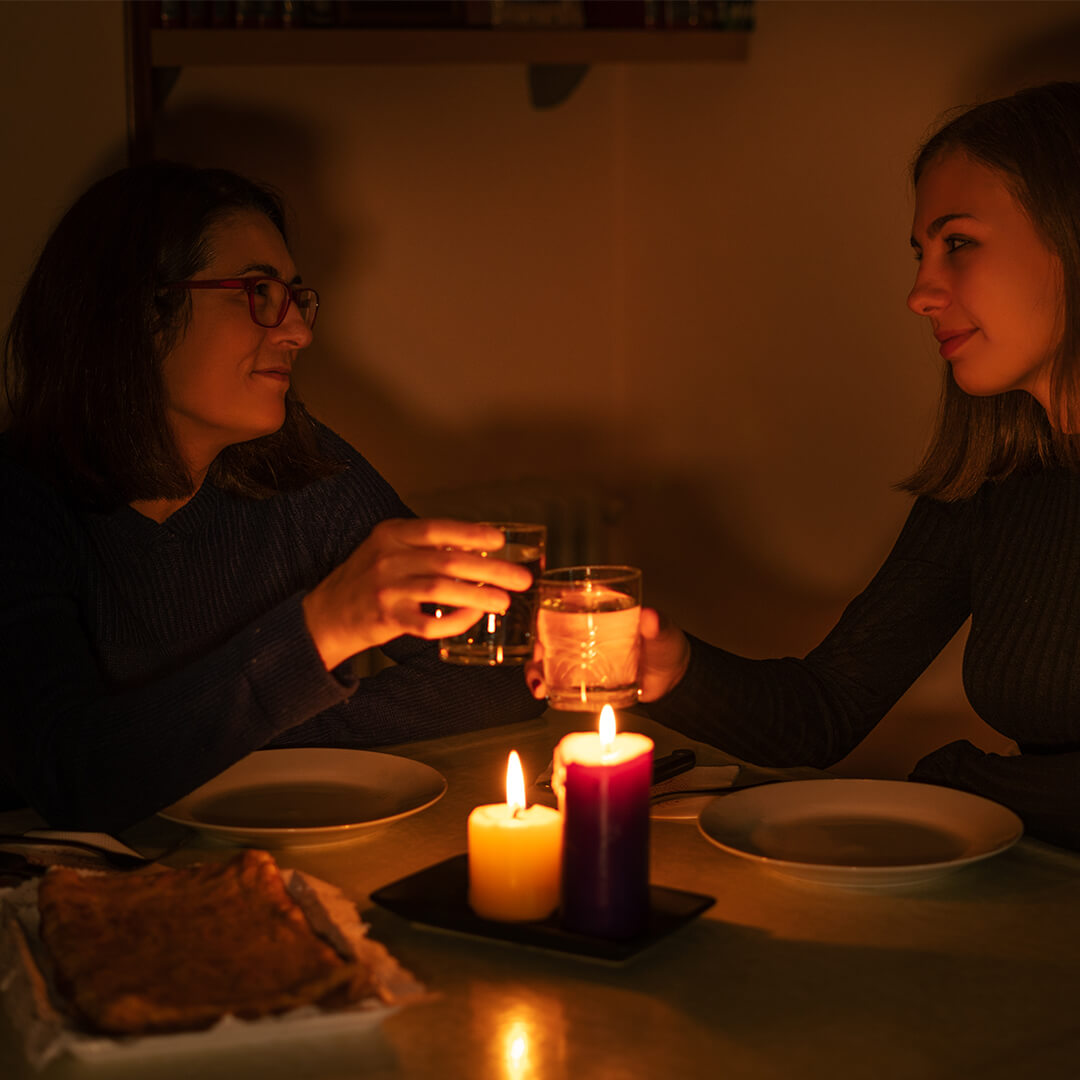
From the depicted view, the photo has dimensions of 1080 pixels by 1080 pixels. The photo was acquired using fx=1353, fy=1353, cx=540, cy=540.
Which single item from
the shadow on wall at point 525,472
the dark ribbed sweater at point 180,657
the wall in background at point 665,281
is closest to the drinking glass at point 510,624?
the dark ribbed sweater at point 180,657

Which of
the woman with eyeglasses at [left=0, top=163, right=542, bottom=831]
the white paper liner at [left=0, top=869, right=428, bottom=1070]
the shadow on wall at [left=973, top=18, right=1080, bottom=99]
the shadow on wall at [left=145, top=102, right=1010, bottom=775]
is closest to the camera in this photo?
the white paper liner at [left=0, top=869, right=428, bottom=1070]

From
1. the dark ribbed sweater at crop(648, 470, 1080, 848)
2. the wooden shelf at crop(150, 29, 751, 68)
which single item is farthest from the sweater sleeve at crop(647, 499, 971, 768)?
the wooden shelf at crop(150, 29, 751, 68)

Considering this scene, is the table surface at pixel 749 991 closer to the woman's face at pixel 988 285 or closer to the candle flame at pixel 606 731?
the candle flame at pixel 606 731

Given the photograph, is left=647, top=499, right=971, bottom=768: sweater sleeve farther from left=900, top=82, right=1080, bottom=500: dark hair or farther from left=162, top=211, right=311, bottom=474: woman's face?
left=162, top=211, right=311, bottom=474: woman's face

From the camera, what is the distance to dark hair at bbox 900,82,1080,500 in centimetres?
162

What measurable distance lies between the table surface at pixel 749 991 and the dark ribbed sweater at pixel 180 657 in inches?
4.8

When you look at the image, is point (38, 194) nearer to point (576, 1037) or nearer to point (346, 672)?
point (346, 672)

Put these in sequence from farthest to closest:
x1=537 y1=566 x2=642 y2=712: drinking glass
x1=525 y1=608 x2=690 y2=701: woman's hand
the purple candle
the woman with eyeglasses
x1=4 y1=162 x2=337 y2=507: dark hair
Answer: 1. x1=4 y1=162 x2=337 y2=507: dark hair
2. the woman with eyeglasses
3. x1=525 y1=608 x2=690 y2=701: woman's hand
4. x1=537 y1=566 x2=642 y2=712: drinking glass
5. the purple candle

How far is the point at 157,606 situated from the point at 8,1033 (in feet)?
2.89

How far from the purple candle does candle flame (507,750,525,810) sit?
5cm

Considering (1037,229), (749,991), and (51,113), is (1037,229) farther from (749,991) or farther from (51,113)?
(51,113)

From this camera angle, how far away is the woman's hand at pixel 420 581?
45.7 inches

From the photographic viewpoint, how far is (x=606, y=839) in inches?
→ 38.8

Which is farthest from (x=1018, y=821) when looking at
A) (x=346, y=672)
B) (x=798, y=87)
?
(x=798, y=87)
